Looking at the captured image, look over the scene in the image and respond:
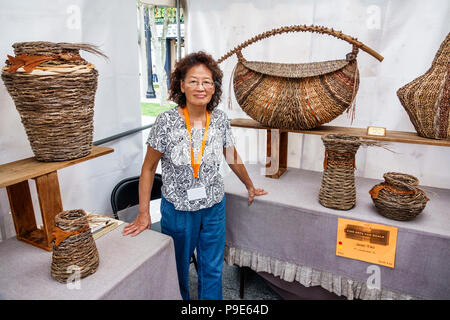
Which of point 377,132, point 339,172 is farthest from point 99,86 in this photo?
point 377,132

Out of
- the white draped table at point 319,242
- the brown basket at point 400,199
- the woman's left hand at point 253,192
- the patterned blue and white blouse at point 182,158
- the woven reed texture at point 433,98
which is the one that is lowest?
the white draped table at point 319,242

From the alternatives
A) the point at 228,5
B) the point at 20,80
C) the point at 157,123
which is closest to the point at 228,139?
the point at 157,123

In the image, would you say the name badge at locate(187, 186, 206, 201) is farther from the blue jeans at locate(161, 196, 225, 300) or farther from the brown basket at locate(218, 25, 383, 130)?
the brown basket at locate(218, 25, 383, 130)

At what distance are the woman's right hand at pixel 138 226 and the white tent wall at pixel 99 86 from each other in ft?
1.86

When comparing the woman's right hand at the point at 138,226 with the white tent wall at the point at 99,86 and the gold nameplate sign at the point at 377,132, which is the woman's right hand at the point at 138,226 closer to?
the white tent wall at the point at 99,86

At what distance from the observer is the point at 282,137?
69.4 inches

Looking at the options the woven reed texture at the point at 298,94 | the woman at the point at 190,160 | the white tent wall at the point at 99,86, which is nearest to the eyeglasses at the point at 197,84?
the woman at the point at 190,160

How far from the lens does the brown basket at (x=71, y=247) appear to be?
897 millimetres

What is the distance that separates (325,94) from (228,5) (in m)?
1.01

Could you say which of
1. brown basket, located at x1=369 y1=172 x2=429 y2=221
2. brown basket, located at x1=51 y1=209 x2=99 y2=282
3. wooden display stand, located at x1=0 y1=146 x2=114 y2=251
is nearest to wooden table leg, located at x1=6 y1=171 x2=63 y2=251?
wooden display stand, located at x1=0 y1=146 x2=114 y2=251

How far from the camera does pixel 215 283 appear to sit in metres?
1.47

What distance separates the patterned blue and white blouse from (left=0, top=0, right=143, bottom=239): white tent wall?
0.62 m

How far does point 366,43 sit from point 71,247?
1694 mm

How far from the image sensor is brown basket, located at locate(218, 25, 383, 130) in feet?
4.53
